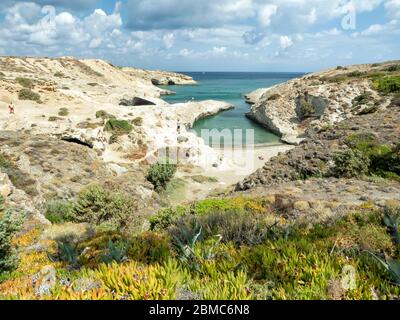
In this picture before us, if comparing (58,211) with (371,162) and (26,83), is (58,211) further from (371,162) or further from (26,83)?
(26,83)

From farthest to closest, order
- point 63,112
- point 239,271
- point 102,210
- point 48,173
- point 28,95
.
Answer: point 28,95 → point 63,112 → point 48,173 → point 102,210 → point 239,271

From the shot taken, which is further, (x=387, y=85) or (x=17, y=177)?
(x=387, y=85)

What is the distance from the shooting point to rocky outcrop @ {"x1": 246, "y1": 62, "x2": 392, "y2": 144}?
45531mm

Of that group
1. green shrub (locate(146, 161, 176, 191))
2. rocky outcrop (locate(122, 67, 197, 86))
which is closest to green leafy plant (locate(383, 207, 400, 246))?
green shrub (locate(146, 161, 176, 191))

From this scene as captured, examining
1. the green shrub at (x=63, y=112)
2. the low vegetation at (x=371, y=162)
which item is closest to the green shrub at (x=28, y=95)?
the green shrub at (x=63, y=112)

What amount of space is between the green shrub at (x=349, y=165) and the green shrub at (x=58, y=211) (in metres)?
12.6

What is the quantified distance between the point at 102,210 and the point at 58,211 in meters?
2.17

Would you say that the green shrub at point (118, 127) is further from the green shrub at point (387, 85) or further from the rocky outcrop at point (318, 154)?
the green shrub at point (387, 85)

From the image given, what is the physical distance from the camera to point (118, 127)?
34.1 meters

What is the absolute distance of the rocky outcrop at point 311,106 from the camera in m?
45.5

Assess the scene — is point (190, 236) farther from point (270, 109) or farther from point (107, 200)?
point (270, 109)

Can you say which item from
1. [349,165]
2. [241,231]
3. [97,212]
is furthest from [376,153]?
[97,212]

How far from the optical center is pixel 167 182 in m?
23.3
